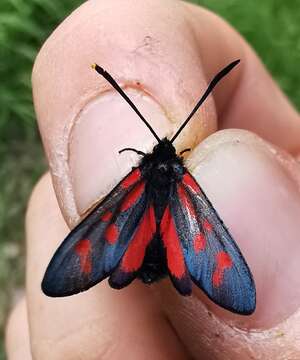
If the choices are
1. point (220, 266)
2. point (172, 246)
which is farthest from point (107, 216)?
point (220, 266)

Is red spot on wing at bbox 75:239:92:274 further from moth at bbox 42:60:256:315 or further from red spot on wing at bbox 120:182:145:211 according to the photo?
Result: red spot on wing at bbox 120:182:145:211

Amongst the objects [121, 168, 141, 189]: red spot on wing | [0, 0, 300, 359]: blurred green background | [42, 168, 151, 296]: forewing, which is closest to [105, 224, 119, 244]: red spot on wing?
[42, 168, 151, 296]: forewing

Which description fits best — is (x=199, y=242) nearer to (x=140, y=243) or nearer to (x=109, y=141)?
(x=140, y=243)

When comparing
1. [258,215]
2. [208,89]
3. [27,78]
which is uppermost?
[27,78]

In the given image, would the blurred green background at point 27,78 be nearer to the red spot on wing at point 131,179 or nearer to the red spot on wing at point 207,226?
the red spot on wing at point 131,179

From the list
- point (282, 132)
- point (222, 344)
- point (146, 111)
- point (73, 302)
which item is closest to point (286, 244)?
point (222, 344)

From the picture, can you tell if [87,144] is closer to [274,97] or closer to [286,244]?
[286,244]
